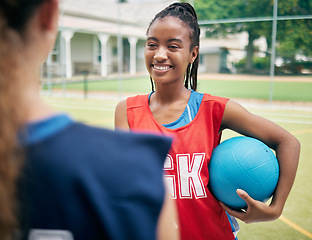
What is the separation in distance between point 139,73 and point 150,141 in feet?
104

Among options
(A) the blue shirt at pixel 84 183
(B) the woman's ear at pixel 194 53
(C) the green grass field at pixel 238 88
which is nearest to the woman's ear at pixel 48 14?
(A) the blue shirt at pixel 84 183

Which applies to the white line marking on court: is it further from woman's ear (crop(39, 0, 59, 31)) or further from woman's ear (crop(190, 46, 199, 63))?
woman's ear (crop(39, 0, 59, 31))

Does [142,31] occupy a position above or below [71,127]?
above

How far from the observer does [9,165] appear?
1.97 ft

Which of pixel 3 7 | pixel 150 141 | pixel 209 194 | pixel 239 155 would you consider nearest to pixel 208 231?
pixel 209 194

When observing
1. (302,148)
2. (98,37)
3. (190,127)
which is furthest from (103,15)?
(190,127)

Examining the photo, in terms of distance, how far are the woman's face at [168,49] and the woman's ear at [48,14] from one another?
4.39 feet

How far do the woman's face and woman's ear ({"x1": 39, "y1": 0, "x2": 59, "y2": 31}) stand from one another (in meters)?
1.34

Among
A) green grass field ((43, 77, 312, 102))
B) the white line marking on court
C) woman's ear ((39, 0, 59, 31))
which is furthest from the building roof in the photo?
woman's ear ((39, 0, 59, 31))

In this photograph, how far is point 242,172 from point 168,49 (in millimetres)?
817

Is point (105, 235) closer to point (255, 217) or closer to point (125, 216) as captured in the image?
point (125, 216)

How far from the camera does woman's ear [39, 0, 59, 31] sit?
68 centimetres

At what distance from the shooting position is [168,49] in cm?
204

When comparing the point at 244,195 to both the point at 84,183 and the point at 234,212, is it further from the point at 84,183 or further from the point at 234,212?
the point at 84,183
